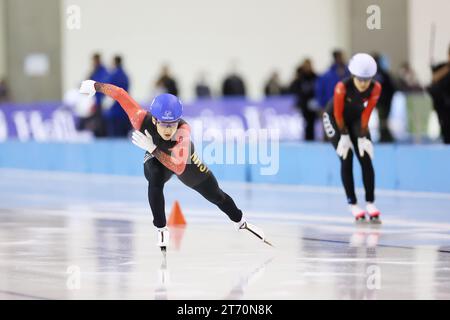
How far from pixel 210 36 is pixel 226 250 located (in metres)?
30.7

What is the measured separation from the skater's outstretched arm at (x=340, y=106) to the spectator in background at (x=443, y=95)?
599 cm

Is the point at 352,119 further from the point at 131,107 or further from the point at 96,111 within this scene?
the point at 96,111

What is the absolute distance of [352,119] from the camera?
14.4 meters

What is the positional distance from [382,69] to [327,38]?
2029 centimetres

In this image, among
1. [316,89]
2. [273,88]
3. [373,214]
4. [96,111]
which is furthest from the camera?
[273,88]

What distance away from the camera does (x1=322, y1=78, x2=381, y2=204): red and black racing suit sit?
14148 millimetres

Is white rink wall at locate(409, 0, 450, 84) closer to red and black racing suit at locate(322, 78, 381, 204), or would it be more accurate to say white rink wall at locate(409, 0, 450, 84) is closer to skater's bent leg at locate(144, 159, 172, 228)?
red and black racing suit at locate(322, 78, 381, 204)

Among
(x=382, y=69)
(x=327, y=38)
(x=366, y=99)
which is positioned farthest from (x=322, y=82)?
(x=327, y=38)

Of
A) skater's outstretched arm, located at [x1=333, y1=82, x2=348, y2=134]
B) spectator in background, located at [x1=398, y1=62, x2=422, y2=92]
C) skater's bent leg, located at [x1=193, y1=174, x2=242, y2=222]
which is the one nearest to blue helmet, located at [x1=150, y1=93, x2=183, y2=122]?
skater's bent leg, located at [x1=193, y1=174, x2=242, y2=222]

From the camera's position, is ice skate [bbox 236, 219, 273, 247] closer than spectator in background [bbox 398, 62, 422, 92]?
Yes

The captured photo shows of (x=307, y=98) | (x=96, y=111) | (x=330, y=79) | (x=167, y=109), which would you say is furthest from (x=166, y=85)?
(x=167, y=109)

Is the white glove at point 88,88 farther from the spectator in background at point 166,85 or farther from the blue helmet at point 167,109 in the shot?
the spectator in background at point 166,85

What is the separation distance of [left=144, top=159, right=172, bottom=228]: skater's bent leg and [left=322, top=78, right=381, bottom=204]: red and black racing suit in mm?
3986

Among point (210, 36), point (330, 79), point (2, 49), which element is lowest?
point (330, 79)
